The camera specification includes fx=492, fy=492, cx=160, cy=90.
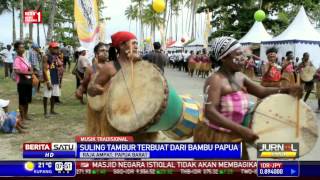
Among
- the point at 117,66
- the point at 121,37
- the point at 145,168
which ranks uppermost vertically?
the point at 121,37

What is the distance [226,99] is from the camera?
3.08 m

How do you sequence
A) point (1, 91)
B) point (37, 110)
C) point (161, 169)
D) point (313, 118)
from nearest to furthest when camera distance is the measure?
point (161, 169) → point (313, 118) → point (37, 110) → point (1, 91)

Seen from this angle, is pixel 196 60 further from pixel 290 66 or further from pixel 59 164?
pixel 59 164

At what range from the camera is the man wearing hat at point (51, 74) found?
962 cm

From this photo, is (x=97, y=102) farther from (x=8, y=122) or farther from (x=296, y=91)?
(x=8, y=122)

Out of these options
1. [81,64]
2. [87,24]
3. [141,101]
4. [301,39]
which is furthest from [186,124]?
[301,39]

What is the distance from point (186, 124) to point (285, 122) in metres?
0.90

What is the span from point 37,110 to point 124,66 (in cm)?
758

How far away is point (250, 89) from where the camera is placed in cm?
338

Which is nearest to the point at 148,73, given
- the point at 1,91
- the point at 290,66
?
the point at 290,66

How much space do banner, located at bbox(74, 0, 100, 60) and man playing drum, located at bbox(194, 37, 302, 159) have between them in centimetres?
596

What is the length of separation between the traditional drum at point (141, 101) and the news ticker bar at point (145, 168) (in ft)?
A: 2.48

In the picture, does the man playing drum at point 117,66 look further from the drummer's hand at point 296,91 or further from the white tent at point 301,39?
the white tent at point 301,39

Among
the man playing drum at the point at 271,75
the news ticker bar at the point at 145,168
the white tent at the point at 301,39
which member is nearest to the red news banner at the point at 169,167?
the news ticker bar at the point at 145,168
